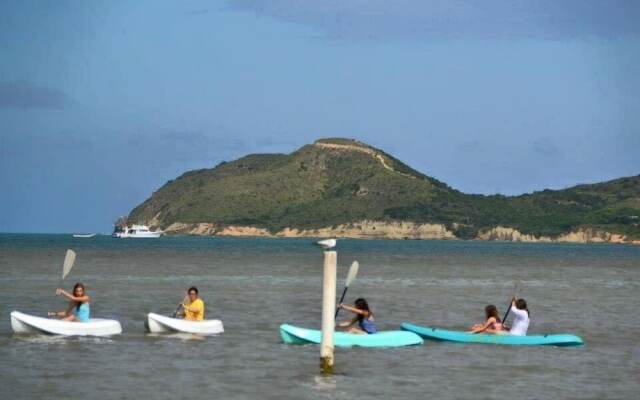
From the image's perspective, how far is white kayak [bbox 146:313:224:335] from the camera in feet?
112

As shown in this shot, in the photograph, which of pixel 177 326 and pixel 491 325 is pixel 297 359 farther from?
pixel 491 325

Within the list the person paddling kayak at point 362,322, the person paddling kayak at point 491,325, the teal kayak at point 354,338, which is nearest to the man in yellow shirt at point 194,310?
the teal kayak at point 354,338

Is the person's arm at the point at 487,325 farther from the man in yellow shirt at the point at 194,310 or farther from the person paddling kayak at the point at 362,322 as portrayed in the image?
the man in yellow shirt at the point at 194,310

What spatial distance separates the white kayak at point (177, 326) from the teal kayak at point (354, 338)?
276 cm

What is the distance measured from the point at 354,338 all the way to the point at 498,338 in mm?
4224

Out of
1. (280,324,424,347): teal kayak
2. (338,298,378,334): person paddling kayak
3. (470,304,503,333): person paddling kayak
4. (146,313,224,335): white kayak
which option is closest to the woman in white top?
(470,304,503,333): person paddling kayak

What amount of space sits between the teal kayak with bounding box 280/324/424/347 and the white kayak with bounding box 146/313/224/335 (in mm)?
2755

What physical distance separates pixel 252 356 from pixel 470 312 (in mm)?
19150

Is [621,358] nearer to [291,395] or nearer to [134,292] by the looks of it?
[291,395]

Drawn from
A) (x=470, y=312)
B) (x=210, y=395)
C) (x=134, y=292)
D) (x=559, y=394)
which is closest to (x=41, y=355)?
(x=210, y=395)

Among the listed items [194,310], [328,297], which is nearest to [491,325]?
[194,310]

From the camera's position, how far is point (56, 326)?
32594 mm

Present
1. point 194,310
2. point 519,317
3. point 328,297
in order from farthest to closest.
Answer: point 194,310 → point 519,317 → point 328,297

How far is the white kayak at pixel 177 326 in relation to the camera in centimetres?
3403
